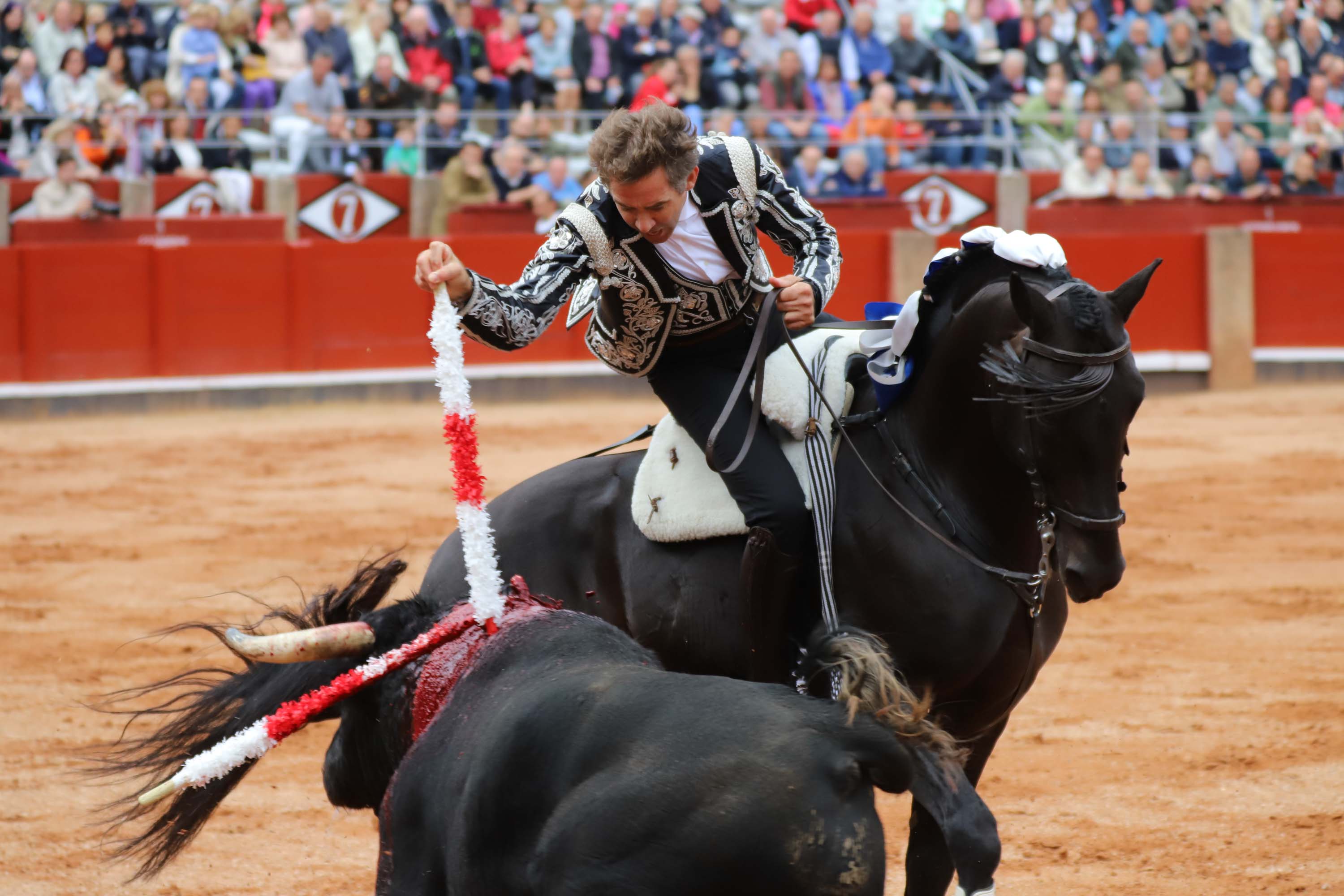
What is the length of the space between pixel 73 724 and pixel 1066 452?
12.3ft

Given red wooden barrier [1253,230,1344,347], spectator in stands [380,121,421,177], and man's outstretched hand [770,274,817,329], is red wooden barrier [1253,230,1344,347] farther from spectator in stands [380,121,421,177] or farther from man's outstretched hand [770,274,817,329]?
man's outstretched hand [770,274,817,329]

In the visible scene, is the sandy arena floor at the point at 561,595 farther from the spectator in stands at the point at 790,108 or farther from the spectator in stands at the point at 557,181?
the spectator in stands at the point at 790,108

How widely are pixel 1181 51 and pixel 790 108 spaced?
433 cm

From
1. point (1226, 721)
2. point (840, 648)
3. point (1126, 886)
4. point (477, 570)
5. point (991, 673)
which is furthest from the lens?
point (1226, 721)

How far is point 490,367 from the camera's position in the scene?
1277 cm

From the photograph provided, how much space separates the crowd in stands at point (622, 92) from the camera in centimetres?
1291

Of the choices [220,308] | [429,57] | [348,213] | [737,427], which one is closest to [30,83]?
[220,308]

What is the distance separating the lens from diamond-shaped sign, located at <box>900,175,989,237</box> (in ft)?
44.5

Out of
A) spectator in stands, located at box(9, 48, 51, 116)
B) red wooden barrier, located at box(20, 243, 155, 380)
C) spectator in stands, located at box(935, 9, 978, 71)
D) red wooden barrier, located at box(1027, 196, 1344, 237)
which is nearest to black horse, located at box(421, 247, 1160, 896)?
red wooden barrier, located at box(20, 243, 155, 380)

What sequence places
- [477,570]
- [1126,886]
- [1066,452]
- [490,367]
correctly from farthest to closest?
1. [490,367]
2. [1126,886]
3. [1066,452]
4. [477,570]

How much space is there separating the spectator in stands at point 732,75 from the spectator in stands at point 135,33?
507 cm

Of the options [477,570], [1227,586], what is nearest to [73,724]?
[477,570]

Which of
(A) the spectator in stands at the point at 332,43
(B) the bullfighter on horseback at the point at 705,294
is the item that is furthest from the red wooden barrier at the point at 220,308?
(B) the bullfighter on horseback at the point at 705,294

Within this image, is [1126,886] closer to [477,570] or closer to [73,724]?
[477,570]
